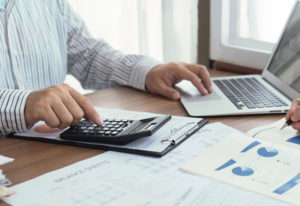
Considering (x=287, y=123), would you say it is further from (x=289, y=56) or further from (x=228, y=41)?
(x=228, y=41)

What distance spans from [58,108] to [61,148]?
84 millimetres

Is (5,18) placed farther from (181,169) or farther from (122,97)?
(181,169)

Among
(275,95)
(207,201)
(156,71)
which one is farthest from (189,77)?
(207,201)

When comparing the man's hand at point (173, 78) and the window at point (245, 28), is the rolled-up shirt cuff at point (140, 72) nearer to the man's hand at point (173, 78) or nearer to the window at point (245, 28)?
the man's hand at point (173, 78)

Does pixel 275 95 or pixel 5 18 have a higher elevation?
pixel 5 18

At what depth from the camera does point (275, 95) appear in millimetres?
1119

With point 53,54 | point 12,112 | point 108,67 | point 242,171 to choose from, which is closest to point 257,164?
point 242,171

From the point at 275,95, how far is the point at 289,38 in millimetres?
200

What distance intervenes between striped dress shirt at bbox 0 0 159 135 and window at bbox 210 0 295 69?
0.37 m

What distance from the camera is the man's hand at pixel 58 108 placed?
35.2 inches

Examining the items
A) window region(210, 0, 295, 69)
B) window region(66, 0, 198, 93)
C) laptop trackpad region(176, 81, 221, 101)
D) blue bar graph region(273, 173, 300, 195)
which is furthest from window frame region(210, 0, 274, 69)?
blue bar graph region(273, 173, 300, 195)

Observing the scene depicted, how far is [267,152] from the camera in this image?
765mm

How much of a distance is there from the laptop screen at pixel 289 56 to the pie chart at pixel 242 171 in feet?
1.47

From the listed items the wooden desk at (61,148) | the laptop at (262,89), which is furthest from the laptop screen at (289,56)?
the wooden desk at (61,148)
